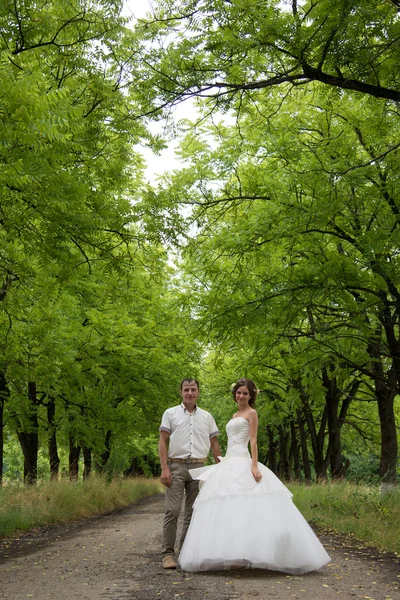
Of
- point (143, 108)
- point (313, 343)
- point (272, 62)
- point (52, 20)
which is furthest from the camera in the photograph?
point (313, 343)

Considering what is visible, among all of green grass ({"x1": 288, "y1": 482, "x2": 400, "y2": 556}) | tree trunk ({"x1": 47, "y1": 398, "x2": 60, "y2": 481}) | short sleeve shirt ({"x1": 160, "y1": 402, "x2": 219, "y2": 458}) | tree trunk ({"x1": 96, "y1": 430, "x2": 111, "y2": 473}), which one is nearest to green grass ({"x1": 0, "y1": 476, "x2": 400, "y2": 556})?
green grass ({"x1": 288, "y1": 482, "x2": 400, "y2": 556})

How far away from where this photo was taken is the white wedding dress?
6582mm

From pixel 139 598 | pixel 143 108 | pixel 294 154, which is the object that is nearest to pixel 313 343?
pixel 294 154

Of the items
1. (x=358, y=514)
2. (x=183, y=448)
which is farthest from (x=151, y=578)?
(x=358, y=514)

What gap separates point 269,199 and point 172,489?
735 cm

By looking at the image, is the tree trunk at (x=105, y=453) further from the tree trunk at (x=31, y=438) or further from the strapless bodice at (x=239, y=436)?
the strapless bodice at (x=239, y=436)

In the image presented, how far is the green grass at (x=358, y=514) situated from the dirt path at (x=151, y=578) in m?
0.66

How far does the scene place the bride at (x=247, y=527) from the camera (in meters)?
6.59

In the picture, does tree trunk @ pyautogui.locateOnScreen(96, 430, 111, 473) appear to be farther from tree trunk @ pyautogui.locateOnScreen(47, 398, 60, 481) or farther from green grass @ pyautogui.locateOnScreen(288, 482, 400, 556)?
green grass @ pyautogui.locateOnScreen(288, 482, 400, 556)

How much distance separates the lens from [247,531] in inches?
261

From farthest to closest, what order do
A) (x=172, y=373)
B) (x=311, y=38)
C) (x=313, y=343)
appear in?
(x=172, y=373)
(x=313, y=343)
(x=311, y=38)

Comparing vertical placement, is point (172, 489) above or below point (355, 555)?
above

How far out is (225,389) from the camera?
34531 mm

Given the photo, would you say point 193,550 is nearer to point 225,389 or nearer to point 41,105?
point 41,105
